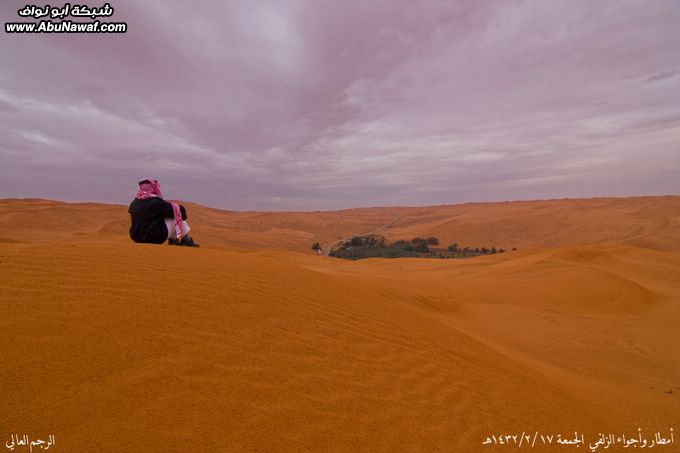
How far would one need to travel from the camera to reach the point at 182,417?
75.2 inches

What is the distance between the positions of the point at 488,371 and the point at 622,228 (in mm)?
35332

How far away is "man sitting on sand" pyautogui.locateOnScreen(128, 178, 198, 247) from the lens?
5.55m

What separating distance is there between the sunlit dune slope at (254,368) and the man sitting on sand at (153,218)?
1.21 m

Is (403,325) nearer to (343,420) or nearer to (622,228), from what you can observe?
(343,420)

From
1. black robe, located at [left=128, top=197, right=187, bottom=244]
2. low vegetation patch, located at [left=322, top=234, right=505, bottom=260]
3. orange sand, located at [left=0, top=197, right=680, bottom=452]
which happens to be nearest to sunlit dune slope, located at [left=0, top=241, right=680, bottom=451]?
orange sand, located at [left=0, top=197, right=680, bottom=452]

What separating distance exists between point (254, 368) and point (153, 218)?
415cm

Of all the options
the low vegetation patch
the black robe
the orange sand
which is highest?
the black robe

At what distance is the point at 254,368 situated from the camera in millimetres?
2490

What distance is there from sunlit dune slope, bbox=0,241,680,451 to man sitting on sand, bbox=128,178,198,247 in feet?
3.96
